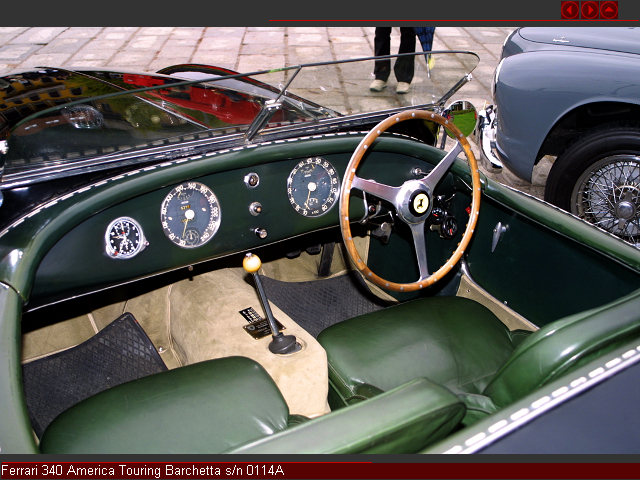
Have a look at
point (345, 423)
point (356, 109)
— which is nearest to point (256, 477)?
point (345, 423)

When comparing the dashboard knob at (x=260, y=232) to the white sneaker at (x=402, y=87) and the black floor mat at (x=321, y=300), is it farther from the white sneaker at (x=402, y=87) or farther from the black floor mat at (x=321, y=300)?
the white sneaker at (x=402, y=87)

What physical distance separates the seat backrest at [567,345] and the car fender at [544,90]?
243 cm

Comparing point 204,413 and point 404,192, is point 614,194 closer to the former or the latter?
point 404,192

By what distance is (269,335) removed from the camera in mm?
2416

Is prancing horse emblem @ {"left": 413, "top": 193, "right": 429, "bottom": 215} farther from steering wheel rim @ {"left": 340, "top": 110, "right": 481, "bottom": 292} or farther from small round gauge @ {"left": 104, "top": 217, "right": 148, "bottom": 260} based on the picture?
small round gauge @ {"left": 104, "top": 217, "right": 148, "bottom": 260}

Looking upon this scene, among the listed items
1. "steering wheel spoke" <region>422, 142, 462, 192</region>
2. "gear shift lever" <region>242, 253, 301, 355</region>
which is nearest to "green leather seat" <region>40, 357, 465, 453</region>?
"gear shift lever" <region>242, 253, 301, 355</region>

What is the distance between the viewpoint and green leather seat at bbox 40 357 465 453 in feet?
4.42

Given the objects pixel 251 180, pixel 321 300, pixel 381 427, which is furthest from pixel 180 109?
pixel 381 427

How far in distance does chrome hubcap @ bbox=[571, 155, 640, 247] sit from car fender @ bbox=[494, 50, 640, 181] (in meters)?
0.36

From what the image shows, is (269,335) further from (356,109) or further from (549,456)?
(549,456)

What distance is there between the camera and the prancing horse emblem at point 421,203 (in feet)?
7.59

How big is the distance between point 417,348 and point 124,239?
47.6 inches

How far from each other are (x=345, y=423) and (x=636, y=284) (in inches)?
56.1

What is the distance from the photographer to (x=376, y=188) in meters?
2.26
